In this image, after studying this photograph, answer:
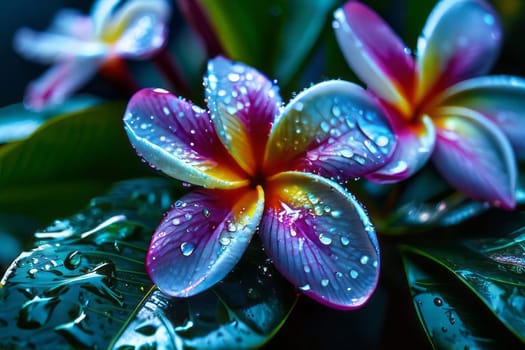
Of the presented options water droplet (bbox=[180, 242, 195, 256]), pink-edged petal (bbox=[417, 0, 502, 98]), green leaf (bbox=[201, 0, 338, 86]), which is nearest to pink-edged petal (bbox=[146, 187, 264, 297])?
water droplet (bbox=[180, 242, 195, 256])

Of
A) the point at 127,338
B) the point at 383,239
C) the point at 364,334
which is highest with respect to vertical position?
the point at 127,338

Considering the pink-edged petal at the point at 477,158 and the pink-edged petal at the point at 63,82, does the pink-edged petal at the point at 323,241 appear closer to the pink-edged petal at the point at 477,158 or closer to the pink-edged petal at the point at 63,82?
the pink-edged petal at the point at 477,158

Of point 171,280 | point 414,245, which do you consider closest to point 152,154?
point 171,280

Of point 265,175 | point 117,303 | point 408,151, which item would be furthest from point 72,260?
point 408,151

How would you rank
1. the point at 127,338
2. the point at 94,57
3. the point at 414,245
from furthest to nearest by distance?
the point at 94,57 < the point at 414,245 < the point at 127,338

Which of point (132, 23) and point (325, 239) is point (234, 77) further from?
point (132, 23)

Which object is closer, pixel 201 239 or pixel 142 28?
pixel 201 239

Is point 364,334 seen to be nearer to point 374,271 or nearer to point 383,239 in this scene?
point 383,239

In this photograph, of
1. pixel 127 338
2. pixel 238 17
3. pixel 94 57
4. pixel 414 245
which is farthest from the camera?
pixel 238 17
